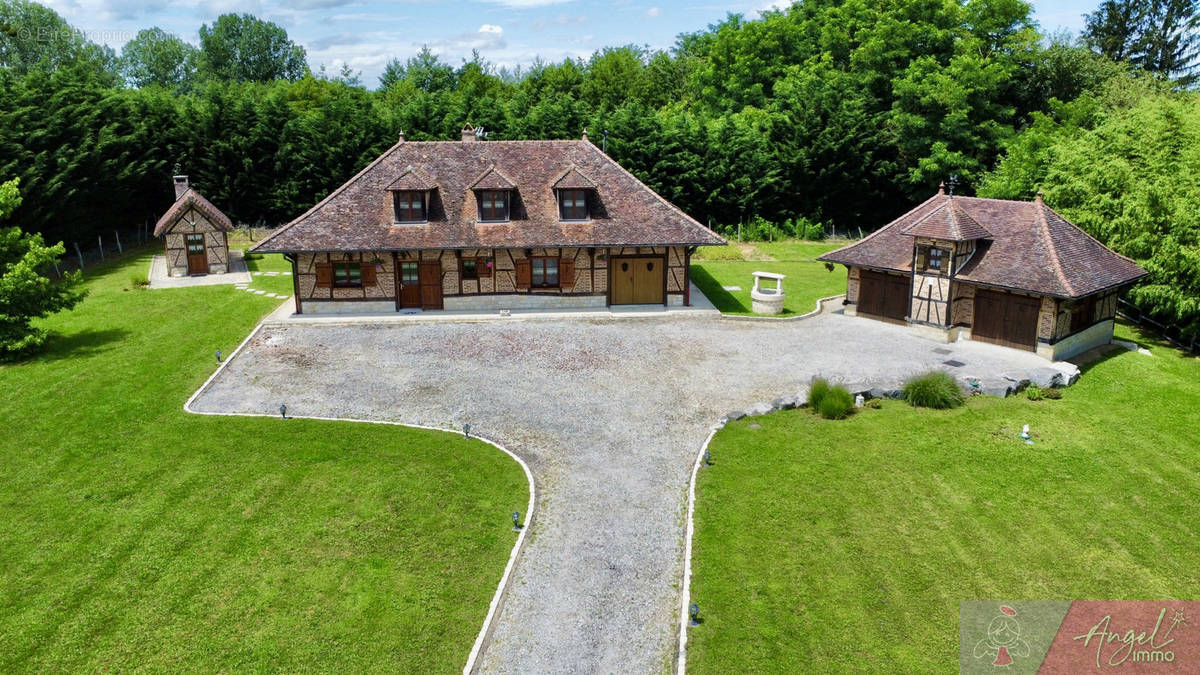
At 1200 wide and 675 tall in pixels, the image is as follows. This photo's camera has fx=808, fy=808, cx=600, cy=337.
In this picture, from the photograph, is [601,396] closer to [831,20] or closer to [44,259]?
[44,259]

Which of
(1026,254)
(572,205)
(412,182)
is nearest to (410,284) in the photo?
(412,182)

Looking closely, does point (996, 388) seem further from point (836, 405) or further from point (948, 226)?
point (948, 226)

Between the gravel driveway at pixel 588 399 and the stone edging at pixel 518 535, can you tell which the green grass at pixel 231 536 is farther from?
the gravel driveway at pixel 588 399

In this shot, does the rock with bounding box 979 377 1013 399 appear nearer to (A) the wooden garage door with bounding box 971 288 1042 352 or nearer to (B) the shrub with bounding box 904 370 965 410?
(B) the shrub with bounding box 904 370 965 410

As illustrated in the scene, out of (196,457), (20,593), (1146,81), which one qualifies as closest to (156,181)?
(196,457)

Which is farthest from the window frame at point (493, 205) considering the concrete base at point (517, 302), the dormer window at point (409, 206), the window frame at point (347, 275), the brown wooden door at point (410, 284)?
the window frame at point (347, 275)
